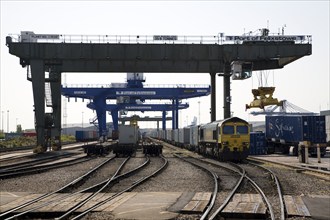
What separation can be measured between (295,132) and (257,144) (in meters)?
4.01

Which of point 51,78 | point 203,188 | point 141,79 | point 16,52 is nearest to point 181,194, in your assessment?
point 203,188

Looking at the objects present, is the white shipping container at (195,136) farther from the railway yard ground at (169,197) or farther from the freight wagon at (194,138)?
the railway yard ground at (169,197)

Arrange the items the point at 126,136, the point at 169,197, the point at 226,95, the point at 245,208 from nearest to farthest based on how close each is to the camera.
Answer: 1. the point at 245,208
2. the point at 169,197
3. the point at 126,136
4. the point at 226,95

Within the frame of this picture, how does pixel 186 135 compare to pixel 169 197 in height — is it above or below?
above

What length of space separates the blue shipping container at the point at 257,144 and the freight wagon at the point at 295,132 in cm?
172

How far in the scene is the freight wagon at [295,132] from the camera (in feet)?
128

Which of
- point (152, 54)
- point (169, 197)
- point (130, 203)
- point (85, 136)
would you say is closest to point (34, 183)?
point (169, 197)

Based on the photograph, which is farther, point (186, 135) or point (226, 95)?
point (186, 135)

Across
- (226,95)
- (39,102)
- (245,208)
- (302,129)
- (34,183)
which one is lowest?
(34,183)

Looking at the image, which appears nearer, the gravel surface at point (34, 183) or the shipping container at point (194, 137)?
the gravel surface at point (34, 183)

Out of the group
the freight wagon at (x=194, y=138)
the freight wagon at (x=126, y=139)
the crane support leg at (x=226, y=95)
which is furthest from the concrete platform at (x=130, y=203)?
the freight wagon at (x=194, y=138)

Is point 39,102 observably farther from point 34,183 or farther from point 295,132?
point 34,183

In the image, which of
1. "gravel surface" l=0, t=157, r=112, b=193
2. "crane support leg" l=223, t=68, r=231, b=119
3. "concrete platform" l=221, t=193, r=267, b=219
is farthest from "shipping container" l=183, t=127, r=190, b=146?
"concrete platform" l=221, t=193, r=267, b=219

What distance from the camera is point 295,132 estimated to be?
132 ft
